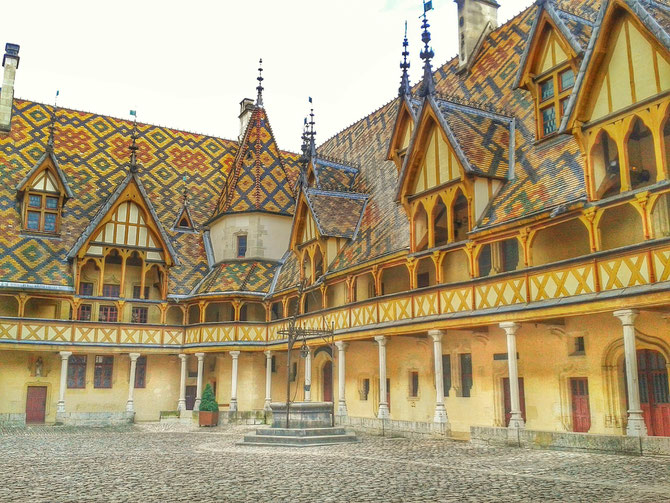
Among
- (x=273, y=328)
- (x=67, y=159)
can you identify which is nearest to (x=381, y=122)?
(x=273, y=328)

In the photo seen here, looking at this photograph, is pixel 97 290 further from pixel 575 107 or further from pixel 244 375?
pixel 575 107

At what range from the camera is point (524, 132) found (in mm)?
21812

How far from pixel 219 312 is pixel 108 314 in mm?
5224

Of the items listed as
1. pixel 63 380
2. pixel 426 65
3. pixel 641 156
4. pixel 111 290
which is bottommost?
pixel 63 380

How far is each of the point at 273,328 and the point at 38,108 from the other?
1819cm

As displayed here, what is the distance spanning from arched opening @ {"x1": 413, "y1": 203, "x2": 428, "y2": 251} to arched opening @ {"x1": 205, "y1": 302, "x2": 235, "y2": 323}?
1340 centimetres

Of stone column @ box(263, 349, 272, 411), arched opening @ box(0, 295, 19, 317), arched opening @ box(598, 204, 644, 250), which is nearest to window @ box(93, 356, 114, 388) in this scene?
arched opening @ box(0, 295, 19, 317)

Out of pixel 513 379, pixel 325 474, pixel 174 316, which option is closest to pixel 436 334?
pixel 513 379

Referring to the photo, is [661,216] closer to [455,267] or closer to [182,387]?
[455,267]

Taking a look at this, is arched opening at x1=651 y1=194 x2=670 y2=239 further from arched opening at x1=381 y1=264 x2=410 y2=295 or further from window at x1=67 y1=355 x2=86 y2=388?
window at x1=67 y1=355 x2=86 y2=388

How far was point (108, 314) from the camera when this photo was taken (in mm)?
31844

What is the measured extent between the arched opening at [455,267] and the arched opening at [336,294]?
5639 millimetres

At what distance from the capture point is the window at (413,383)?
955 inches

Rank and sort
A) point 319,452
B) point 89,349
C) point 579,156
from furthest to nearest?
point 89,349 → point 579,156 → point 319,452
